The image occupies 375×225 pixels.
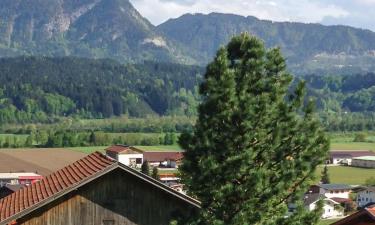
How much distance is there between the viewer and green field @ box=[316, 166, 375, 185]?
4323 inches

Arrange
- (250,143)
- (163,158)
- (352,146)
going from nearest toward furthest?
(250,143), (163,158), (352,146)

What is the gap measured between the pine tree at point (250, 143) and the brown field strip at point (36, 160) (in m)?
77.5

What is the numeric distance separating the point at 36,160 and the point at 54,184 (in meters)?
92.3

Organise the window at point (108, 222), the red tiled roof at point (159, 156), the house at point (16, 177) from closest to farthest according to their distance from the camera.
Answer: the window at point (108, 222) < the house at point (16, 177) < the red tiled roof at point (159, 156)

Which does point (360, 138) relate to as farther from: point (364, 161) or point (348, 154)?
point (364, 161)

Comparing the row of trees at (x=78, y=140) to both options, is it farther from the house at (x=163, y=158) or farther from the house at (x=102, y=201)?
the house at (x=102, y=201)

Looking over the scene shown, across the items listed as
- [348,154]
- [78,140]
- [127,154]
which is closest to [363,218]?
[127,154]

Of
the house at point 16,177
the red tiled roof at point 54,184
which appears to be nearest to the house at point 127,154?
the house at point 16,177

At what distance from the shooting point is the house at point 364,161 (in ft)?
439

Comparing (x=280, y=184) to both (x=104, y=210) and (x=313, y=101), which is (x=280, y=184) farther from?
(x=104, y=210)

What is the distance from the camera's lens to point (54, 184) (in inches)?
716

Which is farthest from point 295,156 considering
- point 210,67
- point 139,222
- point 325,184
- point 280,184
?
point 325,184

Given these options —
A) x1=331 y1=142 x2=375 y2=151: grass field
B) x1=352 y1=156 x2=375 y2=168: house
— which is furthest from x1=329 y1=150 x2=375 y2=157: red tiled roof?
x1=331 y1=142 x2=375 y2=151: grass field

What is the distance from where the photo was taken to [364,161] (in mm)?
134500
